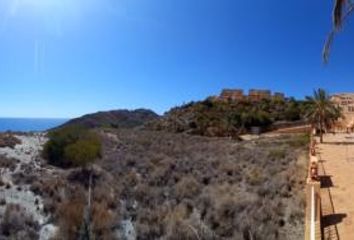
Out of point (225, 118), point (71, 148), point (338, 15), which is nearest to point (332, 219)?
point (338, 15)

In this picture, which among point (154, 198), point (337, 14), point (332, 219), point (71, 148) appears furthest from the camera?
point (71, 148)

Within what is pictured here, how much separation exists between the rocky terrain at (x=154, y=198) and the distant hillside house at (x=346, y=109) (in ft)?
155

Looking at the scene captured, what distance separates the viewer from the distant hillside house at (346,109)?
73.7 m

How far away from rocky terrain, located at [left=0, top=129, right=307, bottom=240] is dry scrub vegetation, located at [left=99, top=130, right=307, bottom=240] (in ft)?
0.12

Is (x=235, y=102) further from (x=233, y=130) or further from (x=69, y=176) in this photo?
(x=69, y=176)

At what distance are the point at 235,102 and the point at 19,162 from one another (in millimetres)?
72625

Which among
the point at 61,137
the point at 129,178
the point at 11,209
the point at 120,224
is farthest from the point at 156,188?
the point at 61,137

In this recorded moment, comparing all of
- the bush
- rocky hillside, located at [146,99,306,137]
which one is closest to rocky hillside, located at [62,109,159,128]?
rocky hillside, located at [146,99,306,137]

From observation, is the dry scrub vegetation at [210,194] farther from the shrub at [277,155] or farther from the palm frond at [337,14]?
the palm frond at [337,14]

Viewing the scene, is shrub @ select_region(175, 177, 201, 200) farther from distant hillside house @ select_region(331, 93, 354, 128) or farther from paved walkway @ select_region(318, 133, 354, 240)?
distant hillside house @ select_region(331, 93, 354, 128)

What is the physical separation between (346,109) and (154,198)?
7094 cm

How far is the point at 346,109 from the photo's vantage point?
8194 centimetres

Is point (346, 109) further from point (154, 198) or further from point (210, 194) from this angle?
point (154, 198)

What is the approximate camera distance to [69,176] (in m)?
22.5
